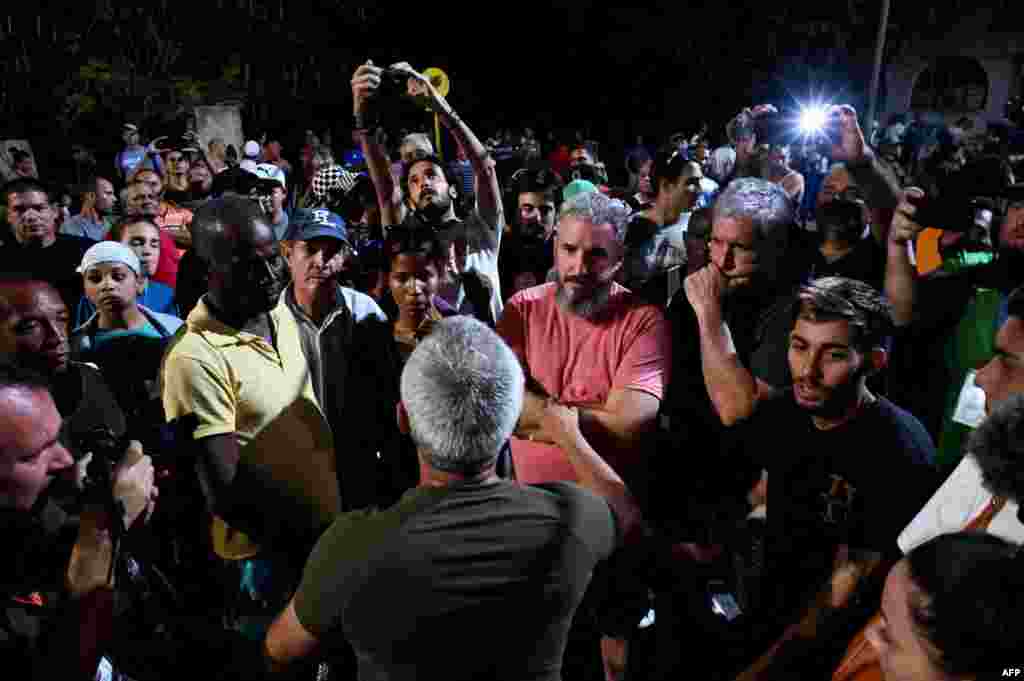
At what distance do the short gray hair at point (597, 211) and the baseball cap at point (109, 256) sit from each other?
87.7 inches

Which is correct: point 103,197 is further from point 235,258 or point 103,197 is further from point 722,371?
point 722,371

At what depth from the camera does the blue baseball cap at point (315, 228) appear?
345 centimetres

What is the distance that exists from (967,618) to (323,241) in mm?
2806

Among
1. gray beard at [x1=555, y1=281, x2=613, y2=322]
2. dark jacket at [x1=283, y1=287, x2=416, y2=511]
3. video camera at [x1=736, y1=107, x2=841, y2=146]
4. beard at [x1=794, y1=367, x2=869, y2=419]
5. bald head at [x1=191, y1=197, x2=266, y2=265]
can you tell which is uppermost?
video camera at [x1=736, y1=107, x2=841, y2=146]

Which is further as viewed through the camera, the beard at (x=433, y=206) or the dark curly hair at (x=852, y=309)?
the beard at (x=433, y=206)

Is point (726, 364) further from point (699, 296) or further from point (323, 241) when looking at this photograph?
point (323, 241)

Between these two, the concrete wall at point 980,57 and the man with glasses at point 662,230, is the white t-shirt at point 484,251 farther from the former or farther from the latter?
the concrete wall at point 980,57

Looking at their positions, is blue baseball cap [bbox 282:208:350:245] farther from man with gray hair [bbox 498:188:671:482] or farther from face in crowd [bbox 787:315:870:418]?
face in crowd [bbox 787:315:870:418]

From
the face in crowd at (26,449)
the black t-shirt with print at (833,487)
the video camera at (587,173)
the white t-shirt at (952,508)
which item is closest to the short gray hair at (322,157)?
the video camera at (587,173)

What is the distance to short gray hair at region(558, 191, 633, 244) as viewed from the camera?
10.1 ft

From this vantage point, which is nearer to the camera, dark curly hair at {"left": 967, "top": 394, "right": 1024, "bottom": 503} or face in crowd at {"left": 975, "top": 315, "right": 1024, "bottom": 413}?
dark curly hair at {"left": 967, "top": 394, "right": 1024, "bottom": 503}

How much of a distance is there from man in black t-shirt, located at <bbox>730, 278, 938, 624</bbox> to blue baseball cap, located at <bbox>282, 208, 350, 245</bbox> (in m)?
2.04

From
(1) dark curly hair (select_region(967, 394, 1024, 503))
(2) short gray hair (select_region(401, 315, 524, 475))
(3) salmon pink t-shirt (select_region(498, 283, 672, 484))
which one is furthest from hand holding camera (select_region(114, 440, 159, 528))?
(1) dark curly hair (select_region(967, 394, 1024, 503))

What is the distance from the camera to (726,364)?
2.96 metres
